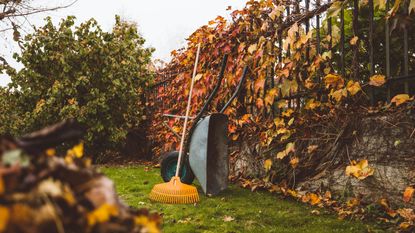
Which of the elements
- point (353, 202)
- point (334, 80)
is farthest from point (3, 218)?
point (334, 80)

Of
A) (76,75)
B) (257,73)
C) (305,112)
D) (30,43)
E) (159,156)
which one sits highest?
(30,43)

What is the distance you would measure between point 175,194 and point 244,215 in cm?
62

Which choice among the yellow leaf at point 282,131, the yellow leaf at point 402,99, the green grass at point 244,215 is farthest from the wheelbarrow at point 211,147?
the yellow leaf at point 402,99

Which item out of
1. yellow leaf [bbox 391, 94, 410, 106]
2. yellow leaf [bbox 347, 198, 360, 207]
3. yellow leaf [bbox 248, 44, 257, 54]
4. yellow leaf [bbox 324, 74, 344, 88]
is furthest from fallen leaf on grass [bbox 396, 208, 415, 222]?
yellow leaf [bbox 248, 44, 257, 54]

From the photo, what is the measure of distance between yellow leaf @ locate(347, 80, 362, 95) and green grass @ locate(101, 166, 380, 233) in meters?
0.93

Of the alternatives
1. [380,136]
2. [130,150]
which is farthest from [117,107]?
[380,136]

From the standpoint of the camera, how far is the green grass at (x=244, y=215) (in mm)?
2545

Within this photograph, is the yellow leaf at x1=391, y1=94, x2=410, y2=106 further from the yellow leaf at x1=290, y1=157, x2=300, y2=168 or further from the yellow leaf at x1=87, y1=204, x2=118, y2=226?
the yellow leaf at x1=87, y1=204, x2=118, y2=226

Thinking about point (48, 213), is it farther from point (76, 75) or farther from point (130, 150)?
point (130, 150)

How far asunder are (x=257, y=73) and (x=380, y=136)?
5.40 feet

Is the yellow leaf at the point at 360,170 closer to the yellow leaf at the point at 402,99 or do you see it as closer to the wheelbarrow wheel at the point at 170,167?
the yellow leaf at the point at 402,99

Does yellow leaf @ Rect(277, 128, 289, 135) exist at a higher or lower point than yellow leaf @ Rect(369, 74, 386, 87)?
lower

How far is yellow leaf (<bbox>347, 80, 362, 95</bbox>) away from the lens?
2852 mm

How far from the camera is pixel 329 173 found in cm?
313
